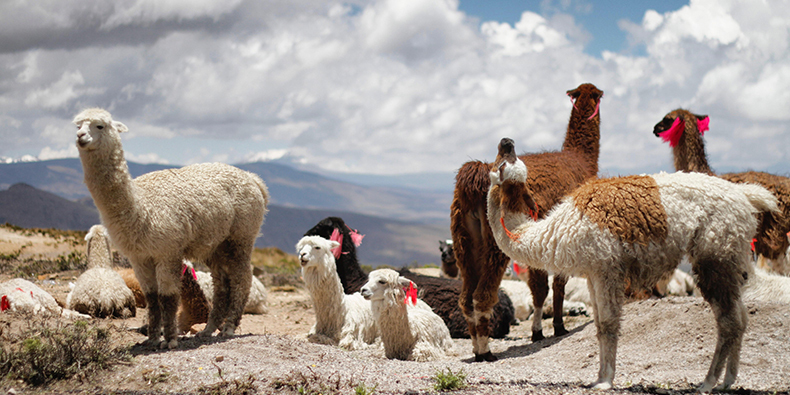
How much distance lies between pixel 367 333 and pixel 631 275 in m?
4.58

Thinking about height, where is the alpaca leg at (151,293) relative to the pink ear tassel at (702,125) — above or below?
below

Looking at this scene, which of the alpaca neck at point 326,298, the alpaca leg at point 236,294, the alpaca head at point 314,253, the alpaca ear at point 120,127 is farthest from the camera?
the alpaca neck at point 326,298

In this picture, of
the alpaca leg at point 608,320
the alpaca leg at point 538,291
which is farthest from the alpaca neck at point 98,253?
the alpaca leg at point 608,320

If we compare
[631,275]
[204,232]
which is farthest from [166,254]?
[631,275]

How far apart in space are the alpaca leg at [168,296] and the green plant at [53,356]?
3.28 feet

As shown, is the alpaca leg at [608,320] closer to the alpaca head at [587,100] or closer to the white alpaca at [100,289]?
the alpaca head at [587,100]

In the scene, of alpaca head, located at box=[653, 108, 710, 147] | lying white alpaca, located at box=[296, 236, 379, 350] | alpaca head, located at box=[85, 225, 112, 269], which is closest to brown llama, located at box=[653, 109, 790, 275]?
alpaca head, located at box=[653, 108, 710, 147]

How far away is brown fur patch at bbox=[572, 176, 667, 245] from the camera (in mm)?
4688

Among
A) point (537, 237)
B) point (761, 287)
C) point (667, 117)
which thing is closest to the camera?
point (537, 237)

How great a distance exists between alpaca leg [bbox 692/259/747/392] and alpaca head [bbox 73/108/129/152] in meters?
6.11

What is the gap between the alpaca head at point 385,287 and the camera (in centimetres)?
736

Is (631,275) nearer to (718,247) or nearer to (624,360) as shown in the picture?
(718,247)

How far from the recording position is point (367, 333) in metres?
8.34

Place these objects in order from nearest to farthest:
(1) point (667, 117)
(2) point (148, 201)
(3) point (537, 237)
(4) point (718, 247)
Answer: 1. (4) point (718, 247)
2. (3) point (537, 237)
3. (2) point (148, 201)
4. (1) point (667, 117)
